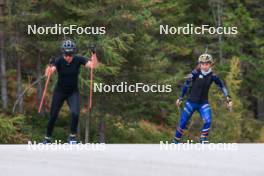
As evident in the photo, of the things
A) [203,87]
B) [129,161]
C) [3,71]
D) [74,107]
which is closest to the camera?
[129,161]

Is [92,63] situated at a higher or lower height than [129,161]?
higher

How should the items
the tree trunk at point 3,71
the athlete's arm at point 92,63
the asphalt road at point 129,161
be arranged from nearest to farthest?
1. the asphalt road at point 129,161
2. the athlete's arm at point 92,63
3. the tree trunk at point 3,71

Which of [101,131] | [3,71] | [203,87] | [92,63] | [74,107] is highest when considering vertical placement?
[3,71]

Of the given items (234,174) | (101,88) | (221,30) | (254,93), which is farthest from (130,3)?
(234,174)

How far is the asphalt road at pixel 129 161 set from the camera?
8.57 metres

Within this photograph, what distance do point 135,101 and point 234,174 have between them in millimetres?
18518

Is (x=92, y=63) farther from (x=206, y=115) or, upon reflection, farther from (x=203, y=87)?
(x=206, y=115)

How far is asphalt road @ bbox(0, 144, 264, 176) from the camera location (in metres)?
8.57

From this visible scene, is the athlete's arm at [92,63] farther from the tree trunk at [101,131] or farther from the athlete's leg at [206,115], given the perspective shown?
the tree trunk at [101,131]

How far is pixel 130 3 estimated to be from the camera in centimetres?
2539

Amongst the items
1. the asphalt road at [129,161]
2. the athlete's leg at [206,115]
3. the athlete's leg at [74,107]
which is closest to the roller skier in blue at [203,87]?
the athlete's leg at [206,115]

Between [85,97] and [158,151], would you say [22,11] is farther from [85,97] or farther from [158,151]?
[158,151]

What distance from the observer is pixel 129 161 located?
938cm

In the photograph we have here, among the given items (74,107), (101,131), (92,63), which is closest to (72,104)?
(74,107)
